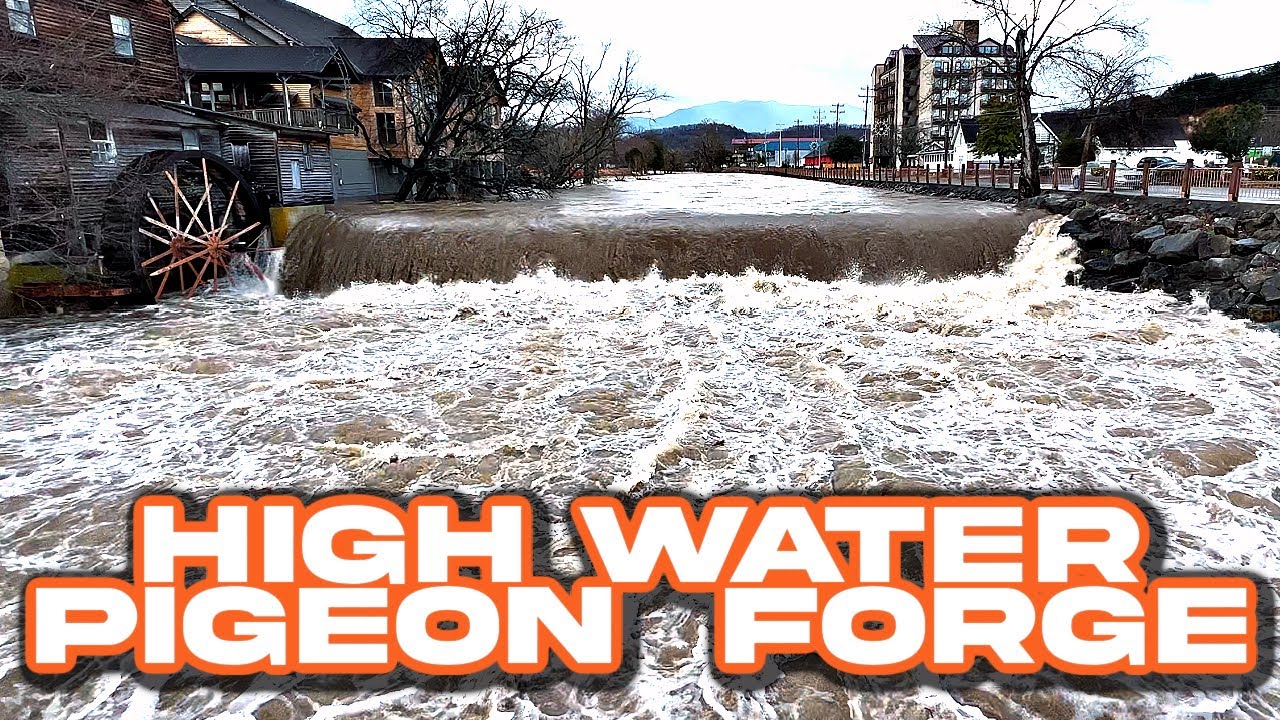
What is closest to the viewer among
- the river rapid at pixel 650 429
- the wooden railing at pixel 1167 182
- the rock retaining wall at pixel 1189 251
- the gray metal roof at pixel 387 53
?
the river rapid at pixel 650 429

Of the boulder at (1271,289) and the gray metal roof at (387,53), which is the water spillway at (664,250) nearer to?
the boulder at (1271,289)

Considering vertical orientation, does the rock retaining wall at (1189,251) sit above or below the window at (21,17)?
below

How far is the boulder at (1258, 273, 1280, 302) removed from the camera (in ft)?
34.9

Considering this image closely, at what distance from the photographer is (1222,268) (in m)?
12.0

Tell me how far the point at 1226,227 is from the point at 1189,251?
1.13 meters

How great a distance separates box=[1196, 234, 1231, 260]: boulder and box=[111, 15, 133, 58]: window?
77.7 ft

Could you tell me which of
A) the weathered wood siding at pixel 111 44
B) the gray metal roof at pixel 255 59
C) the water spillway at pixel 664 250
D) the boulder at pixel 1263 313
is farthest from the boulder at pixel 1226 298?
the gray metal roof at pixel 255 59

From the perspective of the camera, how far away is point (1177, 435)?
6.70 meters

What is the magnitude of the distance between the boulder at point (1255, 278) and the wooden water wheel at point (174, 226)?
57.2 ft

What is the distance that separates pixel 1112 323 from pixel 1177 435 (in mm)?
4882

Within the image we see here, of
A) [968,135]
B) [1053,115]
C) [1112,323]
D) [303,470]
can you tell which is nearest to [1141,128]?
[1053,115]

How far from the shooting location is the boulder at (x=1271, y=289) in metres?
10.6

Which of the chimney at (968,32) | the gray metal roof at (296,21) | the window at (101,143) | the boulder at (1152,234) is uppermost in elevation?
the gray metal roof at (296,21)

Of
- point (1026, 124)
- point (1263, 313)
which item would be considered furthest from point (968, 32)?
point (1263, 313)
